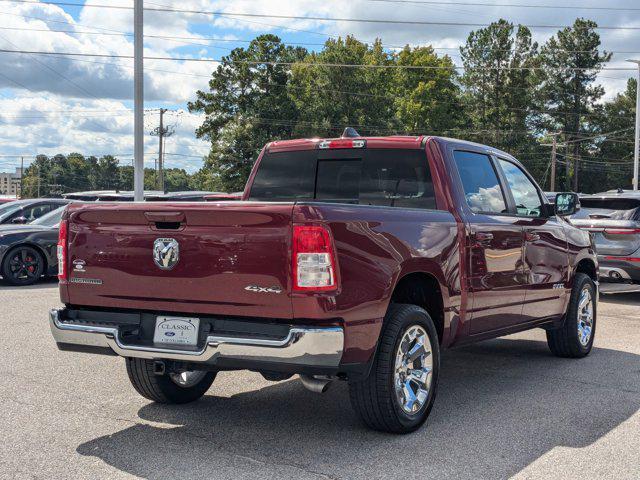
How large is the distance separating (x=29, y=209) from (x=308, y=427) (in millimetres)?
13610

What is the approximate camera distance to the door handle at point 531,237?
6607mm

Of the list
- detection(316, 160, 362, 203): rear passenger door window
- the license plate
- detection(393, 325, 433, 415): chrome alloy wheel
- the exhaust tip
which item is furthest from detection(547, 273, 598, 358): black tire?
the license plate

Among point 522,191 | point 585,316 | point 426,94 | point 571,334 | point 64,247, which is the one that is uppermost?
point 426,94

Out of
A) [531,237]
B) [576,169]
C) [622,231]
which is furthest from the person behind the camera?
[576,169]

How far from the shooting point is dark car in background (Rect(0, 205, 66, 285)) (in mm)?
14383

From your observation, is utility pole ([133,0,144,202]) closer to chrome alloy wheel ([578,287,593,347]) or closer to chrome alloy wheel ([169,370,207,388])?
chrome alloy wheel ([578,287,593,347])

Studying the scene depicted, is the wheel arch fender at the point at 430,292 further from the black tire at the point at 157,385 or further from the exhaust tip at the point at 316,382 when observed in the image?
the black tire at the point at 157,385

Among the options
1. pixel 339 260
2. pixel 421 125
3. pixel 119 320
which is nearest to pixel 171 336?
pixel 119 320

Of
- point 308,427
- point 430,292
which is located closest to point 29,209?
point 308,427

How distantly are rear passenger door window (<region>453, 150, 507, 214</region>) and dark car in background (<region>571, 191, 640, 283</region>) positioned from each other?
5.86 meters

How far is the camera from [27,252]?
14.6m

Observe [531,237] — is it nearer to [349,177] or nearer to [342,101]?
[349,177]

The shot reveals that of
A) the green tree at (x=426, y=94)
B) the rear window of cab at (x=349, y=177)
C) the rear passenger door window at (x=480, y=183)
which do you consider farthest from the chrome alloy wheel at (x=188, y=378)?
the green tree at (x=426, y=94)

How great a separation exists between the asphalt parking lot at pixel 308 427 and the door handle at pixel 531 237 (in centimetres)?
120
